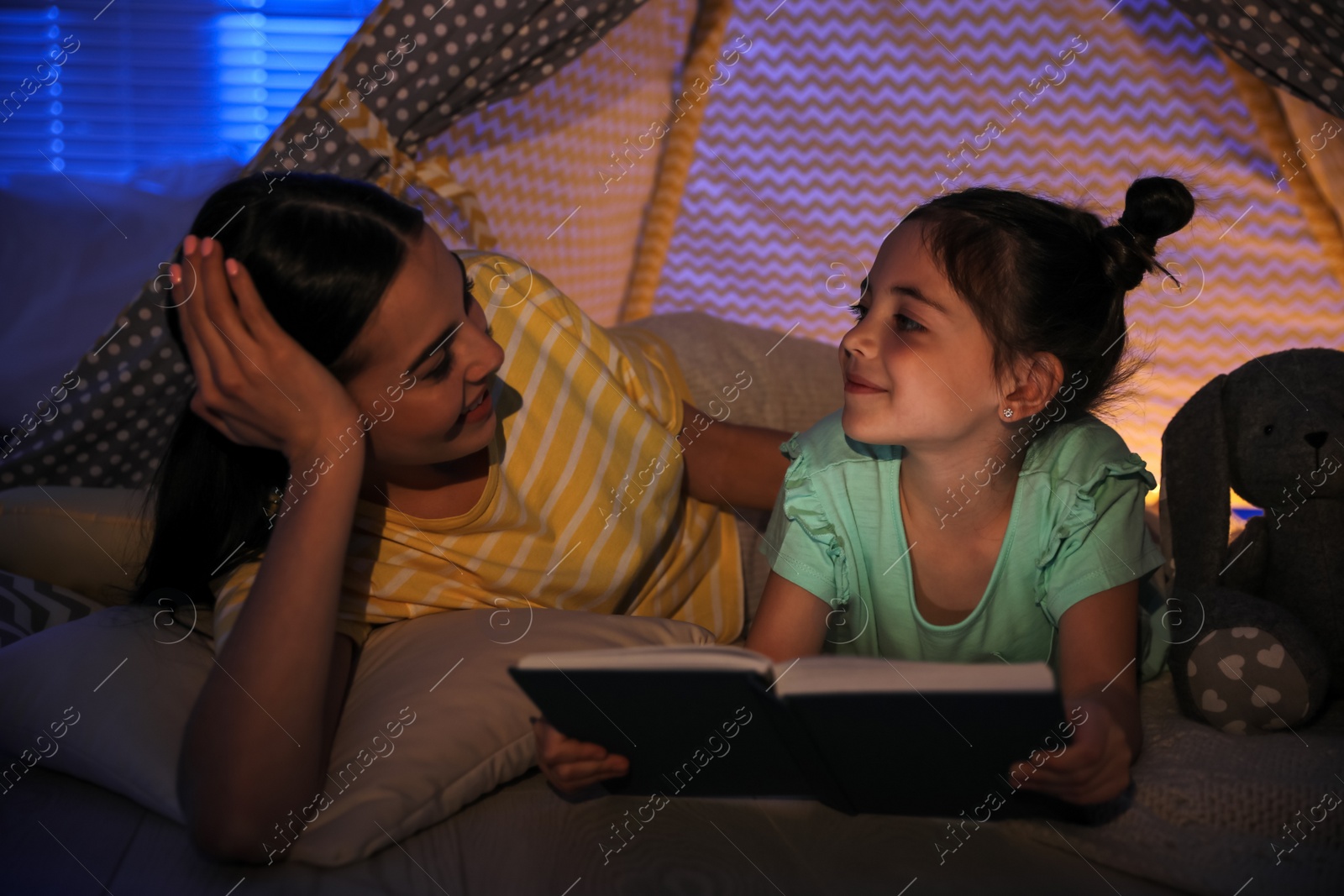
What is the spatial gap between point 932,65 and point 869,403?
108 cm

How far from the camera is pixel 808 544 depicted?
113 centimetres

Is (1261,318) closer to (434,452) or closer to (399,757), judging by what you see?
(434,452)

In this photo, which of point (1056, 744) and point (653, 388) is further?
point (653, 388)

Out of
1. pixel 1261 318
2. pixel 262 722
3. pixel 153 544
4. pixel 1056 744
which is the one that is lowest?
pixel 153 544

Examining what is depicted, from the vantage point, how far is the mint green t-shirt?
1.05 meters

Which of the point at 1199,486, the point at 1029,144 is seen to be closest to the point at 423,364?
the point at 1199,486

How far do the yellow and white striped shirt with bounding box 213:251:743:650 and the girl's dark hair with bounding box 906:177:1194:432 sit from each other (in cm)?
43

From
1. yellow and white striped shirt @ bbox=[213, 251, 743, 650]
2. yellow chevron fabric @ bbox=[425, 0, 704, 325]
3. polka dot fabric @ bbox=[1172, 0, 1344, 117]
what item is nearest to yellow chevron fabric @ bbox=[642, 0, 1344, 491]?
yellow chevron fabric @ bbox=[425, 0, 704, 325]

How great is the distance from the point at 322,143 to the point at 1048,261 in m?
1.11

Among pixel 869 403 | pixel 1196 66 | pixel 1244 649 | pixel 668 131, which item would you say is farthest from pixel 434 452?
pixel 1196 66

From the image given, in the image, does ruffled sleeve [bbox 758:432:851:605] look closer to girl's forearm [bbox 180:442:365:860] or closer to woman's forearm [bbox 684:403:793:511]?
woman's forearm [bbox 684:403:793:511]

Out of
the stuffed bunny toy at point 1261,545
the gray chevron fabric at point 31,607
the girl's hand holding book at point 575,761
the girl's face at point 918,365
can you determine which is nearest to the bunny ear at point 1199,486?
the stuffed bunny toy at point 1261,545

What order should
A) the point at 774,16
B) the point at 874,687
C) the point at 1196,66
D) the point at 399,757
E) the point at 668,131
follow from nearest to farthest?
1. the point at 874,687
2. the point at 399,757
3. the point at 1196,66
4. the point at 774,16
5. the point at 668,131

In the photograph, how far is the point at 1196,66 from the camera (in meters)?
1.74
